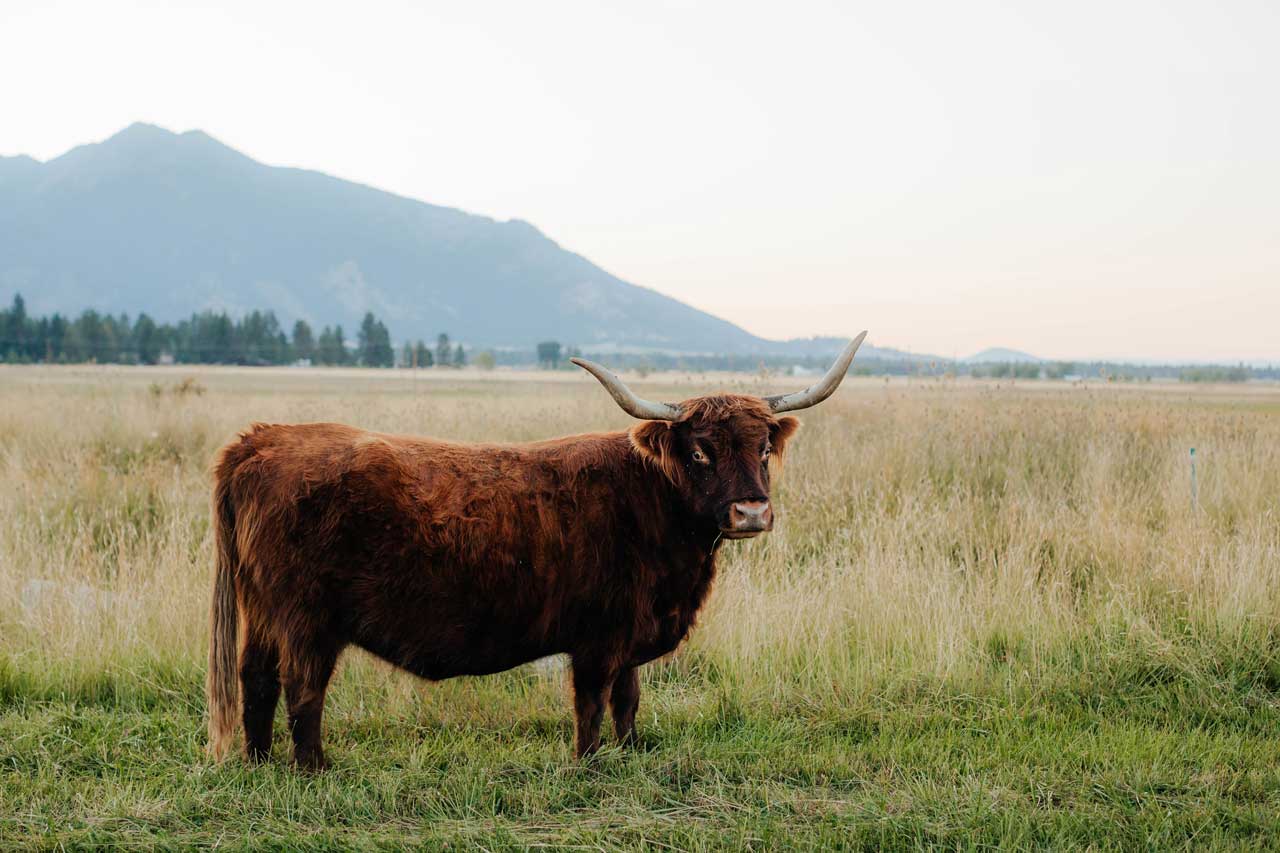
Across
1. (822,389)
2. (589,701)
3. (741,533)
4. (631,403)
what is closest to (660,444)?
(631,403)

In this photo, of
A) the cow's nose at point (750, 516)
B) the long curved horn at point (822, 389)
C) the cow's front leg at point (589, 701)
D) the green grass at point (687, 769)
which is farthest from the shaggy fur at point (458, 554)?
the green grass at point (687, 769)

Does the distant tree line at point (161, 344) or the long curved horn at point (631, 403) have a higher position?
the distant tree line at point (161, 344)

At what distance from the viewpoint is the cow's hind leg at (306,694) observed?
406 cm

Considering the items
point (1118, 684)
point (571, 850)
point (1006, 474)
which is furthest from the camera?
point (1006, 474)

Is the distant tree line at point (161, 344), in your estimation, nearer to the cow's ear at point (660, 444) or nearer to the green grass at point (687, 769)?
the green grass at point (687, 769)

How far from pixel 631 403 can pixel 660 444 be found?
26cm

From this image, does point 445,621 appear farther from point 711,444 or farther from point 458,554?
point 711,444

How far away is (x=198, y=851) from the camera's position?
334cm

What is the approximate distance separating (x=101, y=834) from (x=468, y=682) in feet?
6.95

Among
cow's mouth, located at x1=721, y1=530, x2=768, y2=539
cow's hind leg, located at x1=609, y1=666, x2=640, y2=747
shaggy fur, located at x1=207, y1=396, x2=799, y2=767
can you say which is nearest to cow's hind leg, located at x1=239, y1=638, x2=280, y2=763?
shaggy fur, located at x1=207, y1=396, x2=799, y2=767

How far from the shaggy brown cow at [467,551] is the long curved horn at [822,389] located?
1.3 inches

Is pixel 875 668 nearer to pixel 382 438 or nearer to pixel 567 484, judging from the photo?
pixel 567 484

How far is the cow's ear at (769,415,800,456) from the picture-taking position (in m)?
4.79

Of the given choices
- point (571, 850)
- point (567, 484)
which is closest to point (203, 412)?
point (567, 484)
